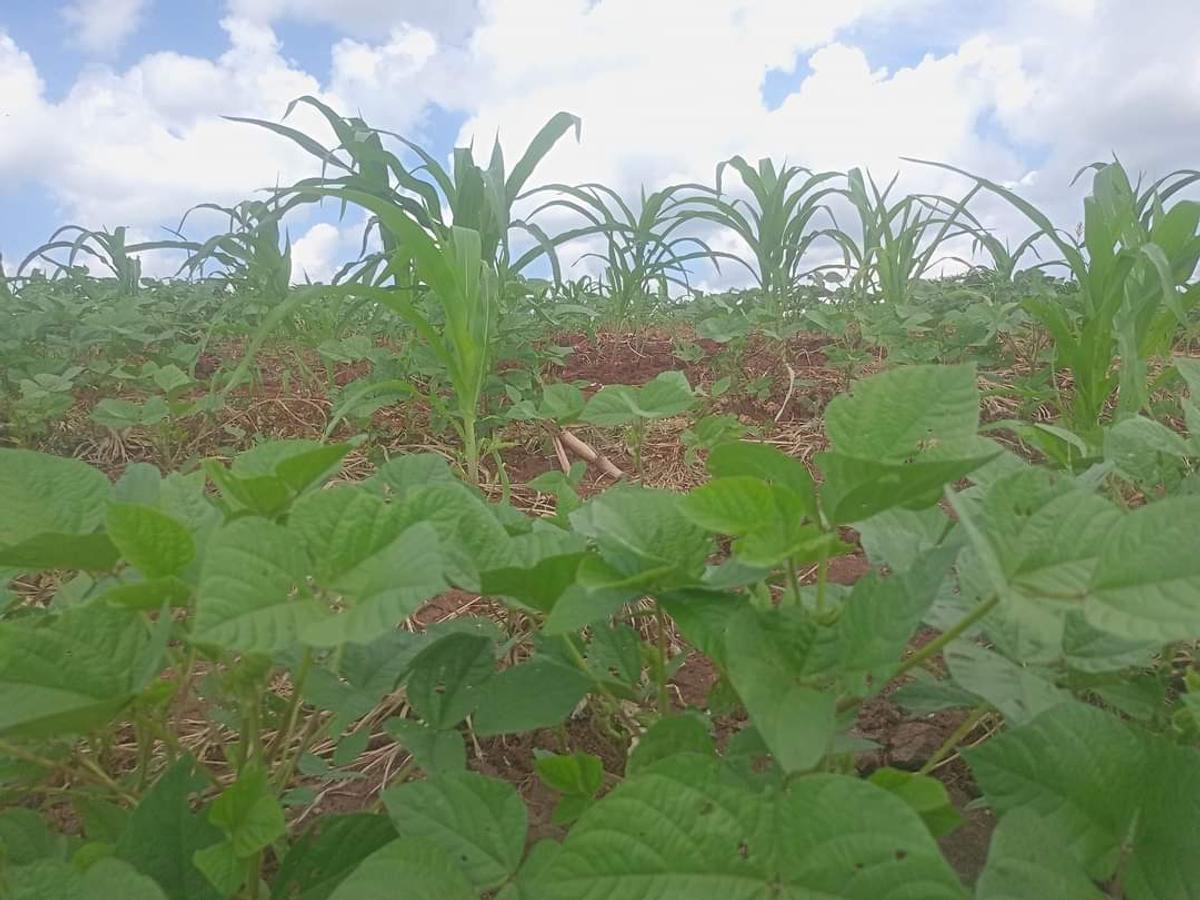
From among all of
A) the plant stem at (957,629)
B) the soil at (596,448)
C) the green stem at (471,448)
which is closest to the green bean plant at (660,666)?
the plant stem at (957,629)

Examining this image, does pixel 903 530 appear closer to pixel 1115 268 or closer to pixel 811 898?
pixel 811 898

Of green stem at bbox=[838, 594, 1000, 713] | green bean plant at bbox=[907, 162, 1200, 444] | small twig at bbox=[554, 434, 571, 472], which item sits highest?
green bean plant at bbox=[907, 162, 1200, 444]

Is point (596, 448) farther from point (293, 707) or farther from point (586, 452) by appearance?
point (293, 707)

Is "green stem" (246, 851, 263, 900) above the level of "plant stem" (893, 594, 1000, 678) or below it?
below

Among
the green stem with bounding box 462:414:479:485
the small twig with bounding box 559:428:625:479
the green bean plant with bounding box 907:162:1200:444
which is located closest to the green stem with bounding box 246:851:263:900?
the green stem with bounding box 462:414:479:485

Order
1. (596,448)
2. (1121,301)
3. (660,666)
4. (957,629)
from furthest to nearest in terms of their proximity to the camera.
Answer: (596,448)
(1121,301)
(660,666)
(957,629)

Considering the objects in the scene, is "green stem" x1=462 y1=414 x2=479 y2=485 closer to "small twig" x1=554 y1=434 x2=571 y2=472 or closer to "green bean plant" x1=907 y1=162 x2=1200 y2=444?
"small twig" x1=554 y1=434 x2=571 y2=472

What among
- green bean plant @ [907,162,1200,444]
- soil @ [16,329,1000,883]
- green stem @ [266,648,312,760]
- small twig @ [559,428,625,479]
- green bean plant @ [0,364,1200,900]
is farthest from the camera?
small twig @ [559,428,625,479]

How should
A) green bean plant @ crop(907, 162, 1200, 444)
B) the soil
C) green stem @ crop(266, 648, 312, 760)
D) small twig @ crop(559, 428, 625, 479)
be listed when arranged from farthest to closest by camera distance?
small twig @ crop(559, 428, 625, 479) < green bean plant @ crop(907, 162, 1200, 444) < the soil < green stem @ crop(266, 648, 312, 760)

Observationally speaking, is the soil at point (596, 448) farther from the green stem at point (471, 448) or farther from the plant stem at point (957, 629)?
the plant stem at point (957, 629)

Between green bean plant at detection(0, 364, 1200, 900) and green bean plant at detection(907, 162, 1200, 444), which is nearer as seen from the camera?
green bean plant at detection(0, 364, 1200, 900)

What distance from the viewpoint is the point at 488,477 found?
1.88 meters

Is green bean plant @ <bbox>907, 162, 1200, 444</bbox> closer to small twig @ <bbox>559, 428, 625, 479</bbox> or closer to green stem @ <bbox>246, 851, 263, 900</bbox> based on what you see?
small twig @ <bbox>559, 428, 625, 479</bbox>

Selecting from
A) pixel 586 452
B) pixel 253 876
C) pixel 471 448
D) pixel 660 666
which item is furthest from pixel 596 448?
pixel 253 876
